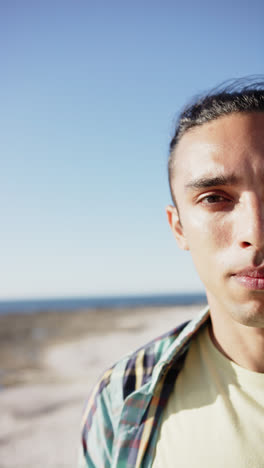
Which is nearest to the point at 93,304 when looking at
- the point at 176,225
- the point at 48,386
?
the point at 48,386

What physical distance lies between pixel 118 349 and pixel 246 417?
35.2 ft

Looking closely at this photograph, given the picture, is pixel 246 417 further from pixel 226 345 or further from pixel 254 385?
pixel 226 345

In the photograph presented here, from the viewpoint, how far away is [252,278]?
5.12 feet

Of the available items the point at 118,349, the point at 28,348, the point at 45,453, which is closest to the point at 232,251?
the point at 45,453

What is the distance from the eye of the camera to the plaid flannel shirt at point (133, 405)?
1793mm

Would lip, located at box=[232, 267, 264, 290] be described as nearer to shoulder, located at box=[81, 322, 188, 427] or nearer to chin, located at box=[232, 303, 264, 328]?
chin, located at box=[232, 303, 264, 328]

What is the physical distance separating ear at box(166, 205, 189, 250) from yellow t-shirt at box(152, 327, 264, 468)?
0.69m

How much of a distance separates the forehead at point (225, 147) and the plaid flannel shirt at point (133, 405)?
88 centimetres

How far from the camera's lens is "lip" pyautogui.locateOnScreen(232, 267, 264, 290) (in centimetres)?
154

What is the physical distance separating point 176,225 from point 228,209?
61cm

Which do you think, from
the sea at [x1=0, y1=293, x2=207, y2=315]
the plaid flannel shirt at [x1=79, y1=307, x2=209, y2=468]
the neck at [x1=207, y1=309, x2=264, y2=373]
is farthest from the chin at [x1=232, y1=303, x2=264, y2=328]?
the sea at [x1=0, y1=293, x2=207, y2=315]

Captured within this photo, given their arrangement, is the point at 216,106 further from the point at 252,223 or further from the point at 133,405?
the point at 133,405

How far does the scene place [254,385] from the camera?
1684 mm

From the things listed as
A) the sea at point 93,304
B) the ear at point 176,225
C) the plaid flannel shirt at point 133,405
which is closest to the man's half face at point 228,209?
the ear at point 176,225
